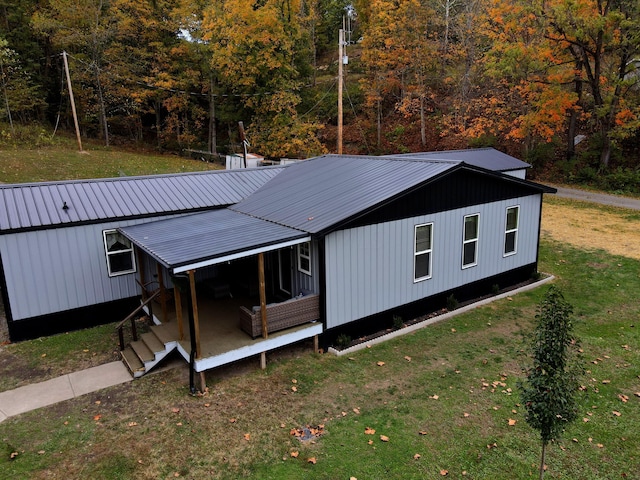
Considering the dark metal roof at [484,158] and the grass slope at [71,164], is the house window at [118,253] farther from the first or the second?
the grass slope at [71,164]

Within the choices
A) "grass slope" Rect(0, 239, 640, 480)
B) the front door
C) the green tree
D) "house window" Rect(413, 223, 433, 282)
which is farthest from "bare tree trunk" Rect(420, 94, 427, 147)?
the green tree

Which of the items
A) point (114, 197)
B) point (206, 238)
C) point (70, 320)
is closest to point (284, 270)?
point (206, 238)

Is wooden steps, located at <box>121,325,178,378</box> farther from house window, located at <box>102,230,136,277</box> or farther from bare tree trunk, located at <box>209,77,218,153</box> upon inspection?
bare tree trunk, located at <box>209,77,218,153</box>

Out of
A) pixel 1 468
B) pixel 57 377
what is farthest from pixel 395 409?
pixel 57 377

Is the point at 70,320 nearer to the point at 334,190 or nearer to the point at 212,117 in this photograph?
the point at 334,190

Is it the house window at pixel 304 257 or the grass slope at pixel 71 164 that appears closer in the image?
the house window at pixel 304 257

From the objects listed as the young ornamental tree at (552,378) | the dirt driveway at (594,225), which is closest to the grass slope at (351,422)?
the young ornamental tree at (552,378)

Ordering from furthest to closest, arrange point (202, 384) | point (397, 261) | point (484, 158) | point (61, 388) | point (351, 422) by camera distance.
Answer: point (484, 158), point (397, 261), point (61, 388), point (202, 384), point (351, 422)
